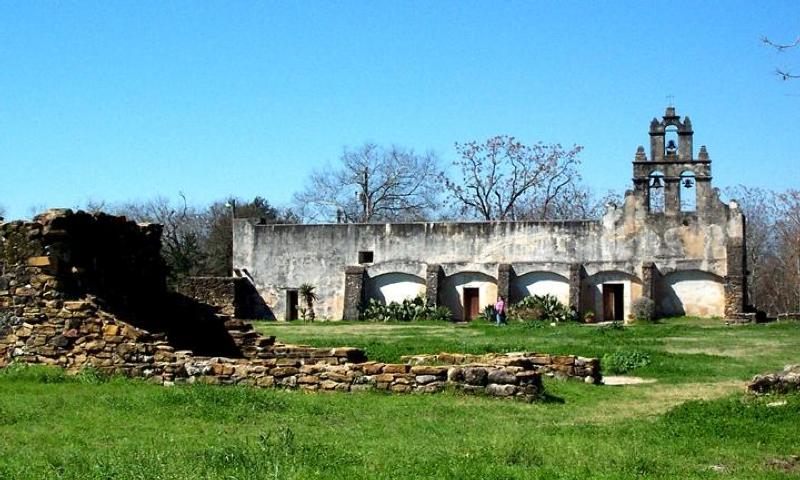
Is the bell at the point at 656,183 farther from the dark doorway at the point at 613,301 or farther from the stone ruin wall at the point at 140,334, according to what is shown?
the stone ruin wall at the point at 140,334

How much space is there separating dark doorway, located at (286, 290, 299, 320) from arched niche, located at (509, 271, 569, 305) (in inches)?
349

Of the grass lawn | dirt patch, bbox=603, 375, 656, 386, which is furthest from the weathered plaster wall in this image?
the grass lawn

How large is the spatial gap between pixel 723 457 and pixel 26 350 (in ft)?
31.5

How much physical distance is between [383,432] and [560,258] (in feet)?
97.1

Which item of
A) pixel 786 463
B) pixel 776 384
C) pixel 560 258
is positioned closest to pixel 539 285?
pixel 560 258

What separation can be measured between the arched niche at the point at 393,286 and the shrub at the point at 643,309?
812 centimetres

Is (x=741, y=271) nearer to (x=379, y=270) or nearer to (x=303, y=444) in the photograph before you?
(x=379, y=270)

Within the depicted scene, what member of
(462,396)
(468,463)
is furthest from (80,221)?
(468,463)

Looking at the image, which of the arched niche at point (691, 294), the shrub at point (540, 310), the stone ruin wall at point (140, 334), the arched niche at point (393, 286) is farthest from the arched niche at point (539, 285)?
the stone ruin wall at point (140, 334)

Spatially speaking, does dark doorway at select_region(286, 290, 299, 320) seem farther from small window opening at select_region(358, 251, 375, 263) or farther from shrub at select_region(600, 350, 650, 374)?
shrub at select_region(600, 350, 650, 374)

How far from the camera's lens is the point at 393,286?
40.4 metres

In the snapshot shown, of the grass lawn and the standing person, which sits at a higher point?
the standing person

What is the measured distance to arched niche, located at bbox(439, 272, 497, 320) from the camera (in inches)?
1554

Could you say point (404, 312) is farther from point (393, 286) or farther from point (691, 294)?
point (691, 294)
